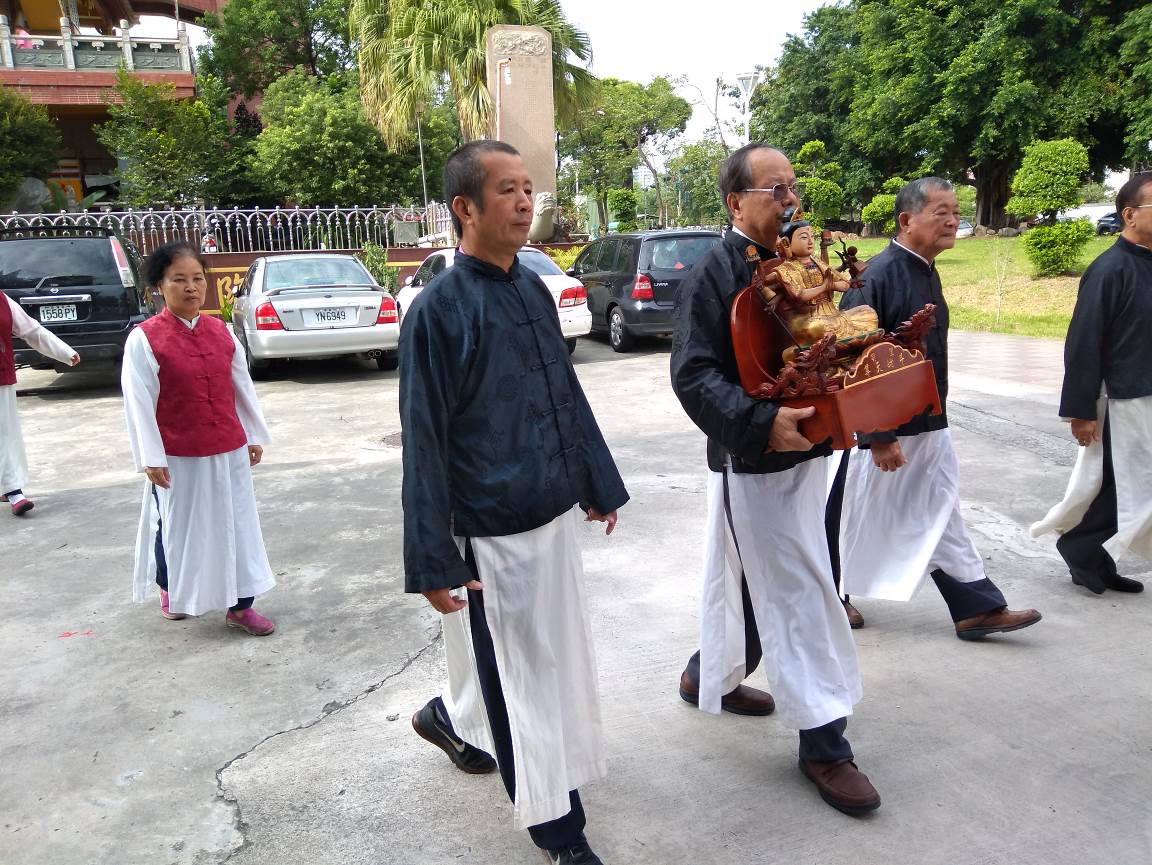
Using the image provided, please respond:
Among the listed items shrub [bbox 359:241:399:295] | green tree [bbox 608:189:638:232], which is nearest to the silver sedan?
shrub [bbox 359:241:399:295]

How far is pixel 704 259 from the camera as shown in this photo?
2691 mm

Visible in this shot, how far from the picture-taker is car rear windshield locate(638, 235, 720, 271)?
11609mm

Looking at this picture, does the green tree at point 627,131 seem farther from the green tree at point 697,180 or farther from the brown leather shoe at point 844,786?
the brown leather shoe at point 844,786

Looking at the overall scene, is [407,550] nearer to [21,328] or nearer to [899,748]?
[899,748]

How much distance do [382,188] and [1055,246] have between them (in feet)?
52.2

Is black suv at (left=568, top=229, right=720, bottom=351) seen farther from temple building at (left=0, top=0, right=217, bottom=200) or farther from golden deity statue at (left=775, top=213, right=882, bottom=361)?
temple building at (left=0, top=0, right=217, bottom=200)

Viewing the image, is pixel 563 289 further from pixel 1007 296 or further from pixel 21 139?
pixel 21 139

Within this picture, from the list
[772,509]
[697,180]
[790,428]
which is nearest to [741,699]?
[772,509]

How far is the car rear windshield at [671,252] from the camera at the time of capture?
1161cm

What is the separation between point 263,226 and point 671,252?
9202 mm

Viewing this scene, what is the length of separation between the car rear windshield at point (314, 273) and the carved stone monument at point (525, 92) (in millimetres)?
8120

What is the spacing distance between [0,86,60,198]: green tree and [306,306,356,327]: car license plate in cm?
A: 1541

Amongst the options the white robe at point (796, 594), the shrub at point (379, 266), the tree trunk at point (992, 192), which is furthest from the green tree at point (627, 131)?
the white robe at point (796, 594)

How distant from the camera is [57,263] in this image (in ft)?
31.9
